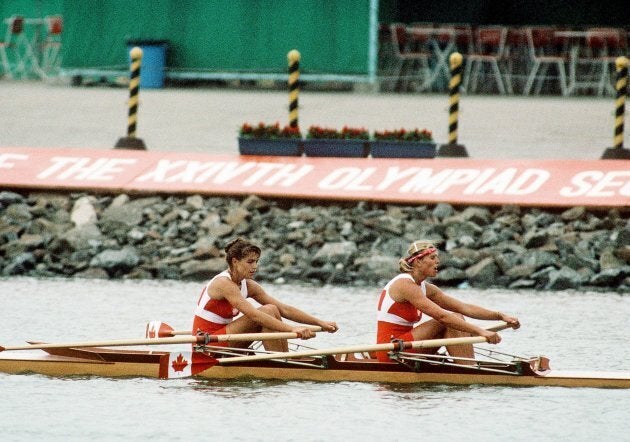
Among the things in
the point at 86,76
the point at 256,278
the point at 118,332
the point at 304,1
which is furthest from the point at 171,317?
the point at 86,76

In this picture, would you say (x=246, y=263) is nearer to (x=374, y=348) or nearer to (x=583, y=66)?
(x=374, y=348)

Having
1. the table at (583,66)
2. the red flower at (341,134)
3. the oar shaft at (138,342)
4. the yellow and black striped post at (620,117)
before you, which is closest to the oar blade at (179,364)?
the oar shaft at (138,342)

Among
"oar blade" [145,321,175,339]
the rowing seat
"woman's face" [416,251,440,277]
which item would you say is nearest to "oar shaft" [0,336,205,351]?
"oar blade" [145,321,175,339]

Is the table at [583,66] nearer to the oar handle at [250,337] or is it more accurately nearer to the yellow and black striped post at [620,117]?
the yellow and black striped post at [620,117]

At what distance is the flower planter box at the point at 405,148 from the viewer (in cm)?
2175

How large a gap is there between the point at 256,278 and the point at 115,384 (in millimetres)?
6339

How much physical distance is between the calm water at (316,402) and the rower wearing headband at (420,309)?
1.53ft

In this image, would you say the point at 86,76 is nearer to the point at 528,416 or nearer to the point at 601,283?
the point at 601,283

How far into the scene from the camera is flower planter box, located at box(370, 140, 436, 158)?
21.8m

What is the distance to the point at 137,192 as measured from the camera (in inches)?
821

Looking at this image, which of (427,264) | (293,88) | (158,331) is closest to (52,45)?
(293,88)

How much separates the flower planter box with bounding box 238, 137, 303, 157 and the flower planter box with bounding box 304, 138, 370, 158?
0.62 ft

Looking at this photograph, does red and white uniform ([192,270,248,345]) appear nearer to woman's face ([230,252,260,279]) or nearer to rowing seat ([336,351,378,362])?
woman's face ([230,252,260,279])

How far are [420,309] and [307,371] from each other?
3.79 feet
